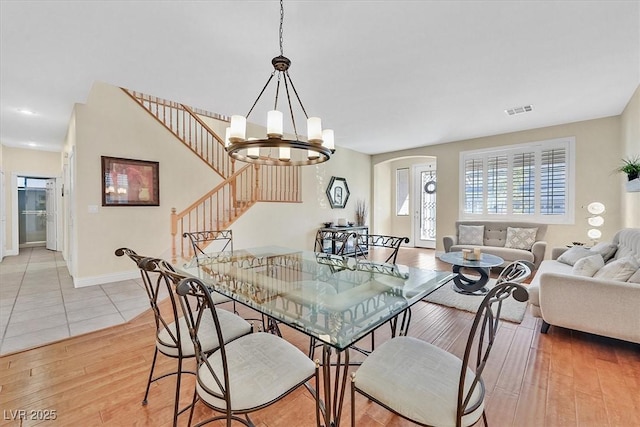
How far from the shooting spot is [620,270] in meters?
2.21

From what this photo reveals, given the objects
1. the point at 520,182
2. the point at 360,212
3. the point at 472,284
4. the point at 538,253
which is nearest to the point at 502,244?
the point at 538,253

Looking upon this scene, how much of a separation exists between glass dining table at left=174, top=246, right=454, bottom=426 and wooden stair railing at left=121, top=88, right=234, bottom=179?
304 centimetres

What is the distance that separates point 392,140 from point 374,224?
259cm

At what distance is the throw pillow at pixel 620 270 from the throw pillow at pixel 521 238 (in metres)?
2.66

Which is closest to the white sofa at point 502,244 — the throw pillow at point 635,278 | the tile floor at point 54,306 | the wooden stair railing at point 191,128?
the throw pillow at point 635,278

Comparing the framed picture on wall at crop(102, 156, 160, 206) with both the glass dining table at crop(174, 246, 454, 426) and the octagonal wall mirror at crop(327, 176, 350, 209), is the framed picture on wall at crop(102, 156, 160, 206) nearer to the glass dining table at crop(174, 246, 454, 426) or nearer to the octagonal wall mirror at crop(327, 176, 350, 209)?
the glass dining table at crop(174, 246, 454, 426)

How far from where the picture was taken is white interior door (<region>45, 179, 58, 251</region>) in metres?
6.90

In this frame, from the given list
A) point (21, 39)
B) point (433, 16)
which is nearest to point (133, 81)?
point (21, 39)

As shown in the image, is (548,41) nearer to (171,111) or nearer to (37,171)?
(171,111)

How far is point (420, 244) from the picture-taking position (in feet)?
25.4

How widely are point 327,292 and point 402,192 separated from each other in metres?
6.92

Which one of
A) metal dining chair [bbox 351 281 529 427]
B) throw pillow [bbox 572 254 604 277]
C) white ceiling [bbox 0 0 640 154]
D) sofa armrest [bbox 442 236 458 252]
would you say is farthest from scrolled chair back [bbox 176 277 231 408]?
sofa armrest [bbox 442 236 458 252]

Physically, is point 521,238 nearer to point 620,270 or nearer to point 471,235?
point 471,235

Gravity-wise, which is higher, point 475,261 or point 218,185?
point 218,185
